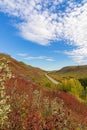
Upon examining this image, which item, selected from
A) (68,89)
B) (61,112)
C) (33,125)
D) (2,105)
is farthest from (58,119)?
(68,89)

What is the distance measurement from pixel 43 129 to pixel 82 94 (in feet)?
128

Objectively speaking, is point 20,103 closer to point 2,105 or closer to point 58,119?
point 58,119

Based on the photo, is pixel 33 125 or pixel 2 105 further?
pixel 33 125

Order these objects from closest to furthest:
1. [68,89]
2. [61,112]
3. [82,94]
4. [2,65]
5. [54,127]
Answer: [2,65] < [54,127] < [61,112] < [68,89] < [82,94]

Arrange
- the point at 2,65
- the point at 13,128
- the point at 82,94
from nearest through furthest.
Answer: the point at 2,65
the point at 13,128
the point at 82,94

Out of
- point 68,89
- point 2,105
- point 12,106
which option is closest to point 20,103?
point 12,106

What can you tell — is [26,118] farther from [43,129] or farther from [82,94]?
[82,94]

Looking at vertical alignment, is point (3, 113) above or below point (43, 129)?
above

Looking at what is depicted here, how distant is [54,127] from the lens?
7.45 meters

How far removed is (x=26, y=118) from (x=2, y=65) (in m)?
1.98

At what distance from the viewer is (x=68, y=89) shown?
4034cm

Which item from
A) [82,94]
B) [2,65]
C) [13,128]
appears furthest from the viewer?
[82,94]

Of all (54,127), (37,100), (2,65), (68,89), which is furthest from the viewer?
(68,89)

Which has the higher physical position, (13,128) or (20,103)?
(20,103)
